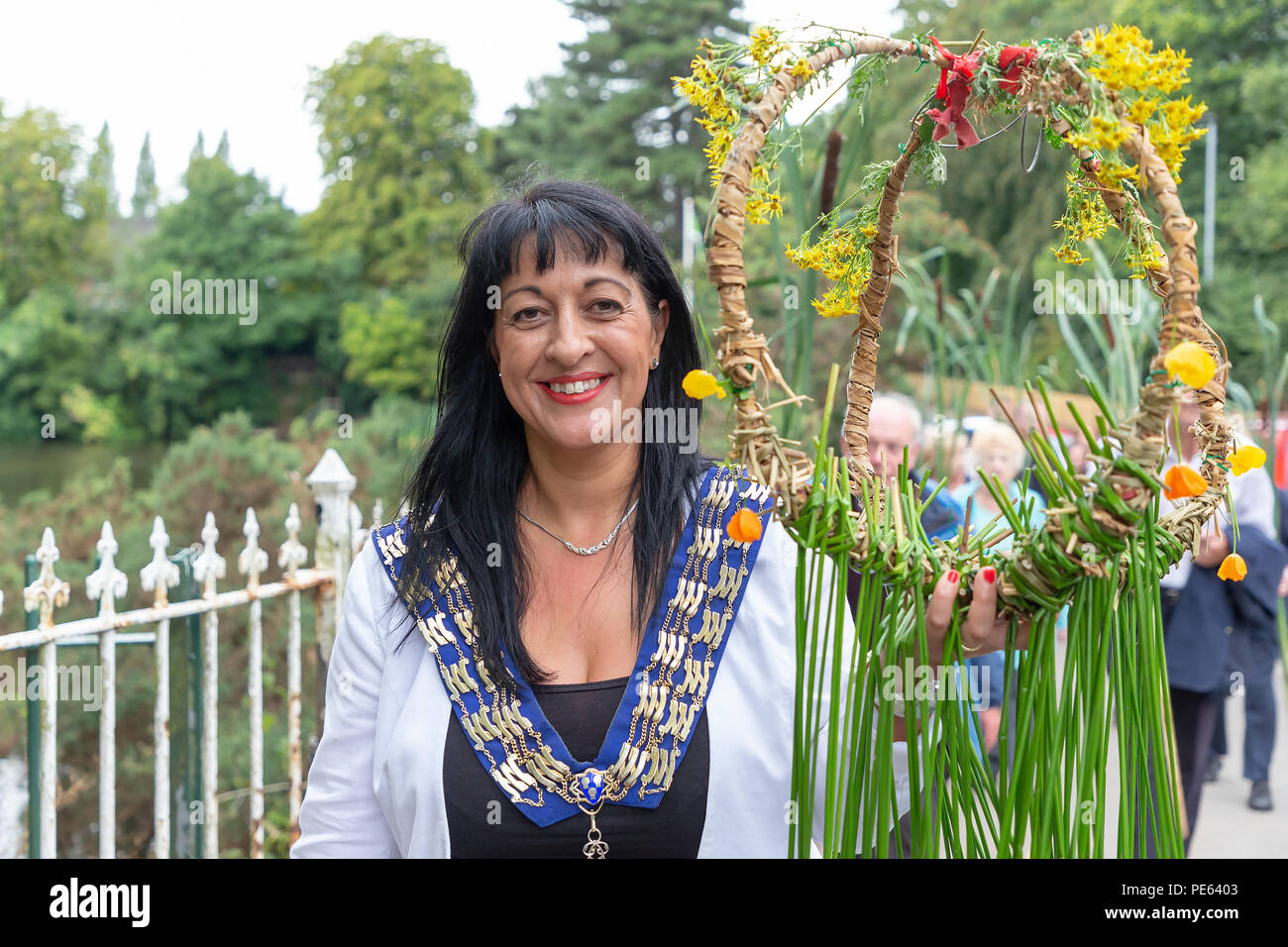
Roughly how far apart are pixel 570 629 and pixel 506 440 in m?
0.37

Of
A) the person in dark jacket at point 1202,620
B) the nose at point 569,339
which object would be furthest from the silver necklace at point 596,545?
the person in dark jacket at point 1202,620

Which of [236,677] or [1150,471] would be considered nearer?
[1150,471]

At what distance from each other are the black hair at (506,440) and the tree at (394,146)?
1215 inches

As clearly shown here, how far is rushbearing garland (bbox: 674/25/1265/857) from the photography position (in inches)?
40.9

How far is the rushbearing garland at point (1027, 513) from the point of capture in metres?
1.04

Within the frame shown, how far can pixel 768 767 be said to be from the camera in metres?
1.48

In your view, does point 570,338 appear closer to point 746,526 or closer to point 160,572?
point 746,526

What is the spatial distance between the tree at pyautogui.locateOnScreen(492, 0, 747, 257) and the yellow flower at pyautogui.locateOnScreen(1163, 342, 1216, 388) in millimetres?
25173

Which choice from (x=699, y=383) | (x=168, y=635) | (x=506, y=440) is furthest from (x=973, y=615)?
(x=168, y=635)

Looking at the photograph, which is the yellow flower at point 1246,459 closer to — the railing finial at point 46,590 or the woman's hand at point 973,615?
the woman's hand at point 973,615

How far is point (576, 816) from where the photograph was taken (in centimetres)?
145
